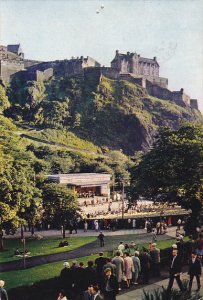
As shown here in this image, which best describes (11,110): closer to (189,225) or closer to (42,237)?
(42,237)

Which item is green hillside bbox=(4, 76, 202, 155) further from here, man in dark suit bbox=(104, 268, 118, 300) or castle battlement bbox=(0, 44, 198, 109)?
man in dark suit bbox=(104, 268, 118, 300)

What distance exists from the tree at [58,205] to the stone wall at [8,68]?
71.6 metres

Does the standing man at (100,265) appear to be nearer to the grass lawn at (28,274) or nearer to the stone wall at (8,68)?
the grass lawn at (28,274)

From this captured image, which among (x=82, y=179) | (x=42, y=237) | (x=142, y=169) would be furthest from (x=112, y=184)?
(x=142, y=169)

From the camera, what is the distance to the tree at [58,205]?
1021 inches

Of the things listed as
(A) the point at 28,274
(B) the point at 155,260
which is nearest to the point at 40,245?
(A) the point at 28,274

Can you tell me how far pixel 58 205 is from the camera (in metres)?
26.0

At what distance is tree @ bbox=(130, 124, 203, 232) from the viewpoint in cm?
1906

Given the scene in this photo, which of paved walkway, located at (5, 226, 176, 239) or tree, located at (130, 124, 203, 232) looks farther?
paved walkway, located at (5, 226, 176, 239)

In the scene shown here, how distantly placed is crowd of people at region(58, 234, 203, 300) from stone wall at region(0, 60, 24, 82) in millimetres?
86272

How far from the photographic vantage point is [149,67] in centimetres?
11312

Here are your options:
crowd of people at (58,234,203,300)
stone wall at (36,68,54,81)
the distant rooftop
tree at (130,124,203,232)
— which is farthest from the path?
stone wall at (36,68,54,81)

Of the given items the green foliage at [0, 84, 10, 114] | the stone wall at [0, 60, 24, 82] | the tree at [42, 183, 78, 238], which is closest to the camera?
the tree at [42, 183, 78, 238]

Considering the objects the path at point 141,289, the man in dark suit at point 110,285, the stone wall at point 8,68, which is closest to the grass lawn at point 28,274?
the path at point 141,289
